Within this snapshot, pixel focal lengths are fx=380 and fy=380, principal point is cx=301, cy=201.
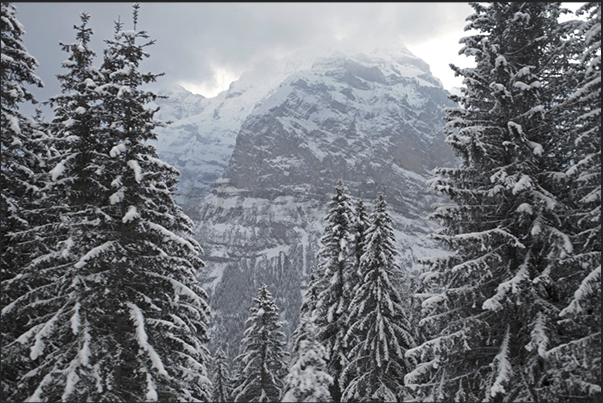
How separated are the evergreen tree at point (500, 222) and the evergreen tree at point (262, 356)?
15267mm

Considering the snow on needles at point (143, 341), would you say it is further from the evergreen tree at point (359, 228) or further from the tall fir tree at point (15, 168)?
the evergreen tree at point (359, 228)

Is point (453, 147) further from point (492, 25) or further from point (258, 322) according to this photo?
point (258, 322)

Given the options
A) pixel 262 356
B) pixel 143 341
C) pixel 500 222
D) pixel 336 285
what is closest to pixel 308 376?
pixel 143 341

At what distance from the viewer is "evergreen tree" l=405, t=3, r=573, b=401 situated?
28.4 ft

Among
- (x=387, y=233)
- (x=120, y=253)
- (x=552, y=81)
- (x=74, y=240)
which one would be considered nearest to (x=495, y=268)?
(x=552, y=81)

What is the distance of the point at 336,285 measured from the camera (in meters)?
19.8

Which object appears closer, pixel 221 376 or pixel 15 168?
pixel 15 168

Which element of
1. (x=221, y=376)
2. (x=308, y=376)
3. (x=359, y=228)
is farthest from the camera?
(x=221, y=376)

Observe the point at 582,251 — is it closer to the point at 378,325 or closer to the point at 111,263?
the point at 378,325

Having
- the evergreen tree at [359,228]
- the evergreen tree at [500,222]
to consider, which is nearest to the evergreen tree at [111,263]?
the evergreen tree at [500,222]

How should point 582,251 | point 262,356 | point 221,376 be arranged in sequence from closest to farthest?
1. point 582,251
2. point 262,356
3. point 221,376

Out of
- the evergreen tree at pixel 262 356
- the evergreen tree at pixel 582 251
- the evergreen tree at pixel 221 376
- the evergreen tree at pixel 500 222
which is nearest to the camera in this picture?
the evergreen tree at pixel 582 251

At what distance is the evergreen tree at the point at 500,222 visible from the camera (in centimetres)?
865

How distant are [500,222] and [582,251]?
196 cm
